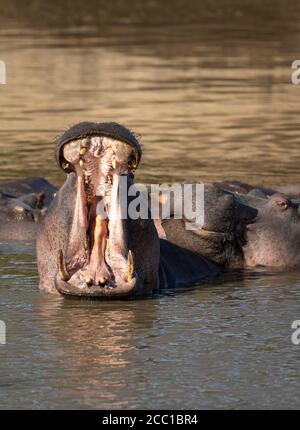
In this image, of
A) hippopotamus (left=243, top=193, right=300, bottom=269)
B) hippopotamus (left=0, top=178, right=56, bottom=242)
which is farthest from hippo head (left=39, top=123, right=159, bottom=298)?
hippopotamus (left=0, top=178, right=56, bottom=242)

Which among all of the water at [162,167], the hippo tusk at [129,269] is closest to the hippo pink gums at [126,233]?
the hippo tusk at [129,269]

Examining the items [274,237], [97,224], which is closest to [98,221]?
[97,224]

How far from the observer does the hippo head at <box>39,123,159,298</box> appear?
7266mm

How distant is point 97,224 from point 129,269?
32 cm

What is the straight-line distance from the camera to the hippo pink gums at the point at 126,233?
7.30m

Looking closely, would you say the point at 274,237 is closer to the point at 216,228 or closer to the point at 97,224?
the point at 216,228

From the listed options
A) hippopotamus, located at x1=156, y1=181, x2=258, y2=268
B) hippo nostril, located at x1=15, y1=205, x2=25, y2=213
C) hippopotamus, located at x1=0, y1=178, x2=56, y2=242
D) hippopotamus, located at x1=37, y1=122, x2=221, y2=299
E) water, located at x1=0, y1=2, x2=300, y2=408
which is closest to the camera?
water, located at x1=0, y1=2, x2=300, y2=408

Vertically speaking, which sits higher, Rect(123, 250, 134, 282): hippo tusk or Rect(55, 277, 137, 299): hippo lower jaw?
Rect(123, 250, 134, 282): hippo tusk

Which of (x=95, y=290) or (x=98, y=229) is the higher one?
(x=98, y=229)

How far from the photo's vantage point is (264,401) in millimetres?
5984

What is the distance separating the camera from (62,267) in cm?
735

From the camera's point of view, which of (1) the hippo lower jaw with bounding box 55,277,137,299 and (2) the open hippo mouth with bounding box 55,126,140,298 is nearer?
(2) the open hippo mouth with bounding box 55,126,140,298

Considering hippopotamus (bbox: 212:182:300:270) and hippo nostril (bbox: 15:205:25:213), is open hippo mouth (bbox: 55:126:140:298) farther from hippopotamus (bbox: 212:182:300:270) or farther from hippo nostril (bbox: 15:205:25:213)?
hippo nostril (bbox: 15:205:25:213)

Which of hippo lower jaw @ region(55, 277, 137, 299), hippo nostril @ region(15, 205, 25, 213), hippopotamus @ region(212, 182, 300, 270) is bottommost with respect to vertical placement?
hippo lower jaw @ region(55, 277, 137, 299)
